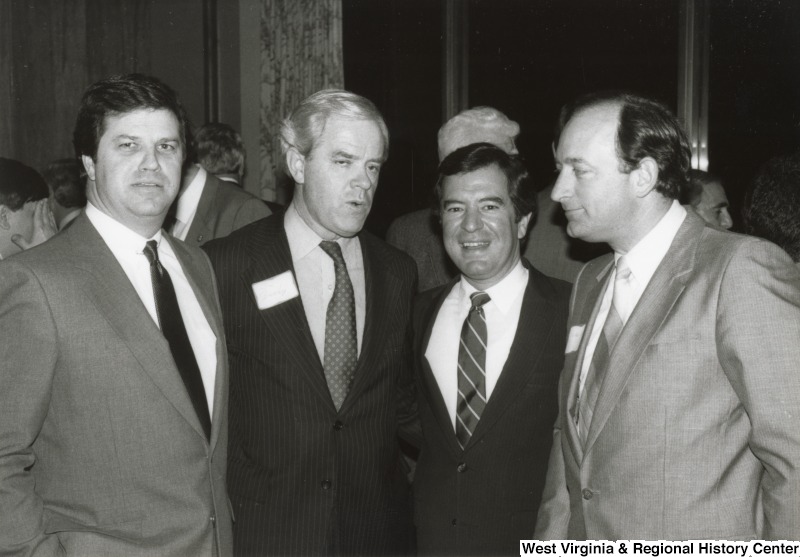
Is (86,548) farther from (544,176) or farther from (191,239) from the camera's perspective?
(544,176)

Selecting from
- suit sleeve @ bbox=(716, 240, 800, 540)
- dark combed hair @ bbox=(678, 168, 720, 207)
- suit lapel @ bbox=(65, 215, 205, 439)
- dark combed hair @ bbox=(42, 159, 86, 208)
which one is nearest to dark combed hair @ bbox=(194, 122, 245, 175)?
dark combed hair @ bbox=(42, 159, 86, 208)

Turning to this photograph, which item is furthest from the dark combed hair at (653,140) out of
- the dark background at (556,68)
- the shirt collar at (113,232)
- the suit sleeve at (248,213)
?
the dark background at (556,68)

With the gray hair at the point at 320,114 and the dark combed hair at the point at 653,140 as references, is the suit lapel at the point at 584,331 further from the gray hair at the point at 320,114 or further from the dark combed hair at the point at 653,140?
the gray hair at the point at 320,114

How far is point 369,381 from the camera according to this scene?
2498 millimetres

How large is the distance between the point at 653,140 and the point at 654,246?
299mm

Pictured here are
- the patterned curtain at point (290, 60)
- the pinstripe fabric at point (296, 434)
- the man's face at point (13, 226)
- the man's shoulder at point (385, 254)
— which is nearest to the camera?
the pinstripe fabric at point (296, 434)

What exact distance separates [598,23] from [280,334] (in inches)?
182

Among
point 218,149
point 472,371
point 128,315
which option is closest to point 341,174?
point 472,371

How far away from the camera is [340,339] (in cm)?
251

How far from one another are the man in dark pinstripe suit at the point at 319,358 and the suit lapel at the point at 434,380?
68mm

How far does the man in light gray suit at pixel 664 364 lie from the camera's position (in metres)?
1.78

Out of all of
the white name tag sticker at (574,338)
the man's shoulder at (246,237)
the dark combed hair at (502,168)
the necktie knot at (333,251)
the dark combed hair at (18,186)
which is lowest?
the white name tag sticker at (574,338)

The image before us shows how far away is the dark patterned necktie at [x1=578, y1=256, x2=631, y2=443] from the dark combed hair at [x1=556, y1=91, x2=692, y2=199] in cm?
26

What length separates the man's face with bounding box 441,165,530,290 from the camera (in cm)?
261
